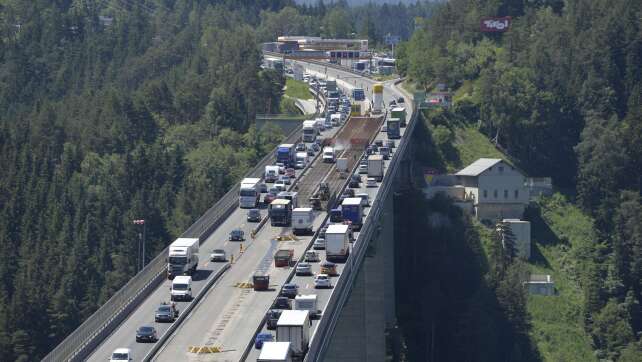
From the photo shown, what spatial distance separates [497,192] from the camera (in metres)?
147

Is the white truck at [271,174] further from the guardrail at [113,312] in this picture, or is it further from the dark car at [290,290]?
the dark car at [290,290]

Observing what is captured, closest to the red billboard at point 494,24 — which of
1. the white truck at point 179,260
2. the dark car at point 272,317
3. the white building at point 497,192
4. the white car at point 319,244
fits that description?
Result: the white building at point 497,192

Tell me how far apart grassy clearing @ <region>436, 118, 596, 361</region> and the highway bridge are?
1280 cm

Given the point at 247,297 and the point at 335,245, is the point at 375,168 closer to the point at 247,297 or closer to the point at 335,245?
the point at 335,245

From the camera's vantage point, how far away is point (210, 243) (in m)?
104

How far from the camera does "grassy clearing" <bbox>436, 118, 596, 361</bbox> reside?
130m

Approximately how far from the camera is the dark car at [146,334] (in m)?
77.6

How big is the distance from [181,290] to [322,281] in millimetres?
7106

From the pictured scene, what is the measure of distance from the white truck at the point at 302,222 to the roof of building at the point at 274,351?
33.7 metres

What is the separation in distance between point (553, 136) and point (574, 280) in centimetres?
2762

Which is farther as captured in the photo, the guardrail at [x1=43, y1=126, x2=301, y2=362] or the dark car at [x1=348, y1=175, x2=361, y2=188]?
the dark car at [x1=348, y1=175, x2=361, y2=188]

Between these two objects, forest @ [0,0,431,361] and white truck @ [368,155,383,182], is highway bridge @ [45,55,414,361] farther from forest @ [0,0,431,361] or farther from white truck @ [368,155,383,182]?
forest @ [0,0,431,361]

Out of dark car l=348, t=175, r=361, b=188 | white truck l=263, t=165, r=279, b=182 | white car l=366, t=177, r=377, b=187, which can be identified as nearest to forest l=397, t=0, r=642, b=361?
white car l=366, t=177, r=377, b=187

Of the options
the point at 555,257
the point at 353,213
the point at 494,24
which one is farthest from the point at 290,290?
the point at 494,24
